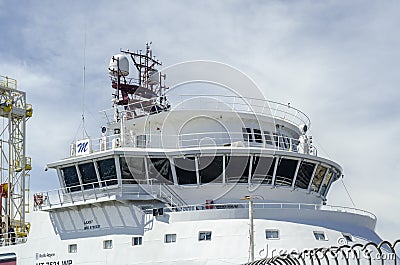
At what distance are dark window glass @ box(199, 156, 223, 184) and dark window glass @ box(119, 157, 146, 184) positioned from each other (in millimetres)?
2554

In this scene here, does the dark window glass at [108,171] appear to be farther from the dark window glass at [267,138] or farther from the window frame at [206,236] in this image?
the dark window glass at [267,138]

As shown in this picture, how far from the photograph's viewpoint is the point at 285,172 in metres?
28.0

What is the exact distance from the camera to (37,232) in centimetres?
3080

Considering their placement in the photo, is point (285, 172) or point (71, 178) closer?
point (285, 172)

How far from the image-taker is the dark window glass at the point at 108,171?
28.1 metres

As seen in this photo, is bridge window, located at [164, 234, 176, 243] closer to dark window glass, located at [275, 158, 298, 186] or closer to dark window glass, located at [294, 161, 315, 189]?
dark window glass, located at [275, 158, 298, 186]

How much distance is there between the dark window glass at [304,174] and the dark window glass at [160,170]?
5.70 meters

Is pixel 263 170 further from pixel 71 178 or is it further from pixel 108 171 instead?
pixel 71 178

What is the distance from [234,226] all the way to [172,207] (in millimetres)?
3033

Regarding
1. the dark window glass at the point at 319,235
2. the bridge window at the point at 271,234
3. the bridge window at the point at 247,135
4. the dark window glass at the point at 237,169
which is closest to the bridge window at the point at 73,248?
the dark window glass at the point at 237,169

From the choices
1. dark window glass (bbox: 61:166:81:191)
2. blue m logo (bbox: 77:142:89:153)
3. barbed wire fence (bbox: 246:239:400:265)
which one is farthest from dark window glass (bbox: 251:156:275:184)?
barbed wire fence (bbox: 246:239:400:265)

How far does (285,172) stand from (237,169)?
2274 millimetres

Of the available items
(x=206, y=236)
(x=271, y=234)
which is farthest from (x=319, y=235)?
(x=206, y=236)

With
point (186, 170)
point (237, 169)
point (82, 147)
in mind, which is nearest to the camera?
point (237, 169)
